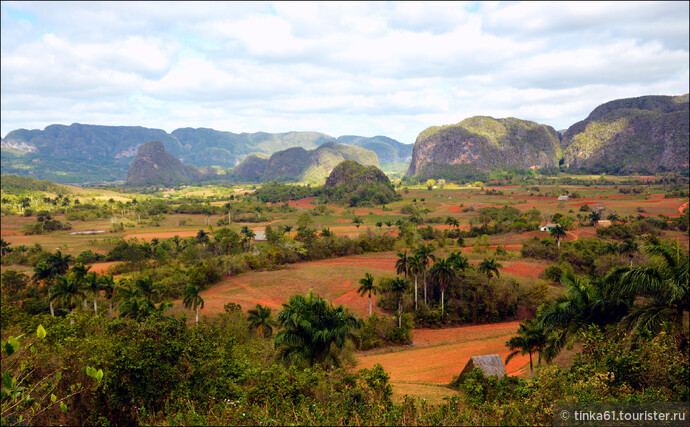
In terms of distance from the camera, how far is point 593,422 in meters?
8.83

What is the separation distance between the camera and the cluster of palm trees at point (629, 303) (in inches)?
515

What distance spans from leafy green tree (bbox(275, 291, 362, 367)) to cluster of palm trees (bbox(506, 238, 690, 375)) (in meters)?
9.86

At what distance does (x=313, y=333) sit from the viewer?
17.6 m

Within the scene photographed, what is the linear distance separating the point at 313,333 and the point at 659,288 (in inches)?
551

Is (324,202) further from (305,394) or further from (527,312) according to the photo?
(305,394)

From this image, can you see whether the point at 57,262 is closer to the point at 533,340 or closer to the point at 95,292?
the point at 95,292

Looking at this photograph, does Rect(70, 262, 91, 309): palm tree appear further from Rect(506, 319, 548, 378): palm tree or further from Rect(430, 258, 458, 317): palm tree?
Rect(506, 319, 548, 378): palm tree

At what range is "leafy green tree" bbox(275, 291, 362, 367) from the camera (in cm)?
1753

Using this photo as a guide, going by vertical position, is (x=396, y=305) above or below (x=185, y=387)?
below

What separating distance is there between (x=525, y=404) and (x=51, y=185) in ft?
655

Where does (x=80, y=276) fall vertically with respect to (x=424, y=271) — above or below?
above

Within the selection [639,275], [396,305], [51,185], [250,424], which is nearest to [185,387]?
[250,424]

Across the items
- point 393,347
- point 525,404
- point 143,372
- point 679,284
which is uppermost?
point 679,284

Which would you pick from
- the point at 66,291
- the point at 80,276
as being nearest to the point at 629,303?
the point at 66,291
